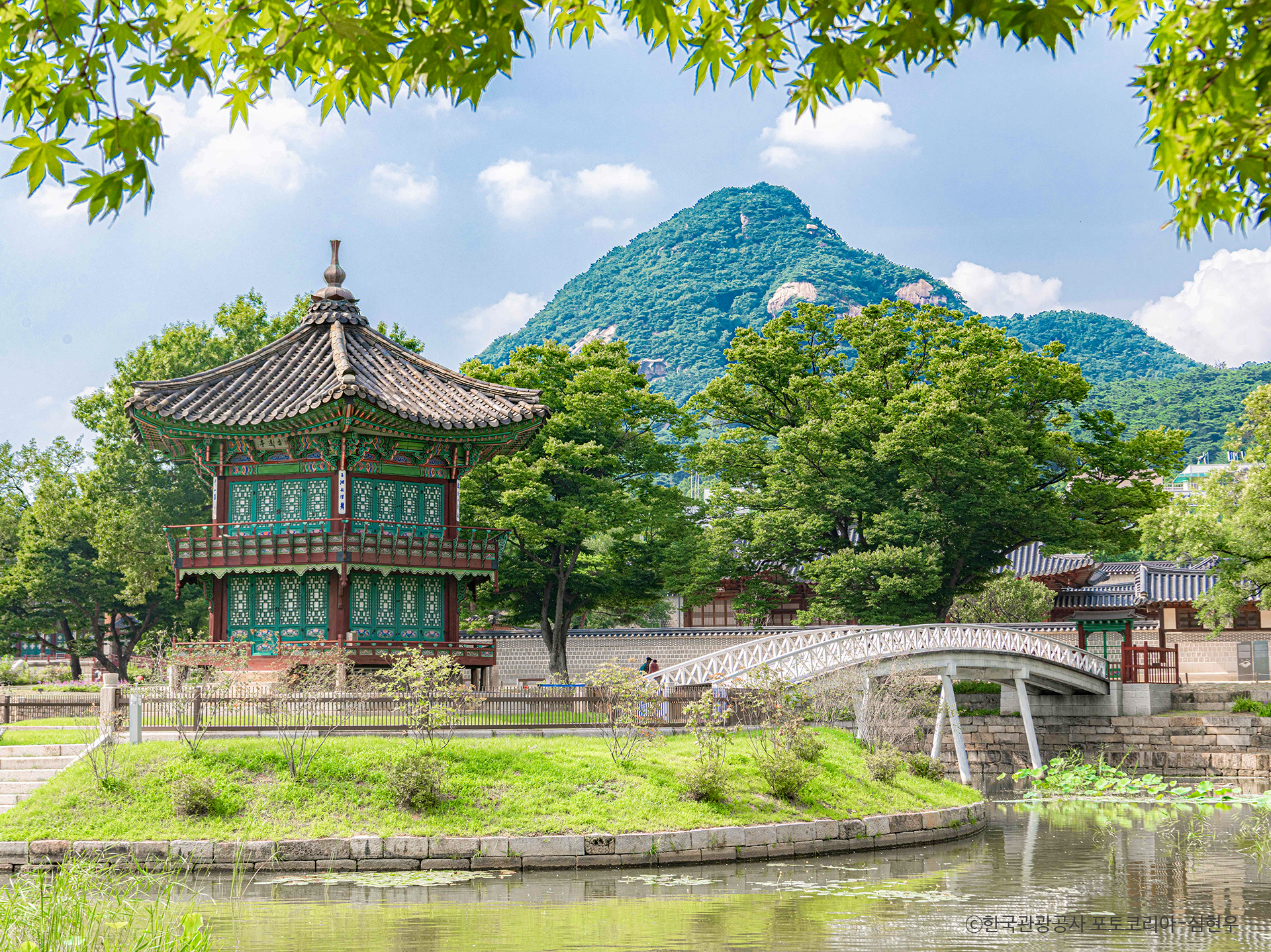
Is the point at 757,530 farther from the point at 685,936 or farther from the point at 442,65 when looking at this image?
the point at 442,65

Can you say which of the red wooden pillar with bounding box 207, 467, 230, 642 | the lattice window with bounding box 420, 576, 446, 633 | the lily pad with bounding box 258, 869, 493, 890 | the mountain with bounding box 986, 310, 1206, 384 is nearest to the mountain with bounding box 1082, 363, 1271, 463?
the mountain with bounding box 986, 310, 1206, 384

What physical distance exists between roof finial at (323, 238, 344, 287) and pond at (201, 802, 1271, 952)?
20.9 m

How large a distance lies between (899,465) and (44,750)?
89.1 ft

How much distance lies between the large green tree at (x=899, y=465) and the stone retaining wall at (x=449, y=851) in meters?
18.8

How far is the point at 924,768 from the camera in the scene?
85.3 feet

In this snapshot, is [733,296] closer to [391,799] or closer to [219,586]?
[219,586]

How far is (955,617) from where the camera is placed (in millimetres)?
47062

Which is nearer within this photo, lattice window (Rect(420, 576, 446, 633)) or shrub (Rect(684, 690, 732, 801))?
shrub (Rect(684, 690, 732, 801))

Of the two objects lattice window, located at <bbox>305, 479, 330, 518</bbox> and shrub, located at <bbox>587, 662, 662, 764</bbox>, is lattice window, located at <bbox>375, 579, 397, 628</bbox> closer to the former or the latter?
lattice window, located at <bbox>305, 479, 330, 518</bbox>

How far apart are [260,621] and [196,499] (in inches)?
579

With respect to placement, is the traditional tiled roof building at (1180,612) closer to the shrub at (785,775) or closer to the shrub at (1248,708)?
the shrub at (1248,708)

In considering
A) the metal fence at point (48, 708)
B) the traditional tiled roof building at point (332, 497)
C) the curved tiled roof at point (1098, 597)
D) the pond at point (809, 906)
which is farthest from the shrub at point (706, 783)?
the curved tiled roof at point (1098, 597)

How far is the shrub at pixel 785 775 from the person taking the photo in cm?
2156

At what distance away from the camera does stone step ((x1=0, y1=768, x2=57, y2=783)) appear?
21.6m
